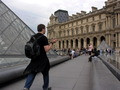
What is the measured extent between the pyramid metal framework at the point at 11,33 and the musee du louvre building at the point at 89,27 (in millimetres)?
31922

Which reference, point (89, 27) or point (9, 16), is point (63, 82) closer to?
point (9, 16)

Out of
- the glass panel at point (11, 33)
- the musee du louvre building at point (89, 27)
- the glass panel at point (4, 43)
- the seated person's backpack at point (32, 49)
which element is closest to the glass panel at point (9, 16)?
the glass panel at point (11, 33)

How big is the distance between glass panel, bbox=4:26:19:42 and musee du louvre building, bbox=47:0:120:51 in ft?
107

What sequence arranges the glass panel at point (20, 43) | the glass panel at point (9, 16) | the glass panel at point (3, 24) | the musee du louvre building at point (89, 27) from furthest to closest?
the musee du louvre building at point (89, 27) → the glass panel at point (9, 16) → the glass panel at point (3, 24) → the glass panel at point (20, 43)

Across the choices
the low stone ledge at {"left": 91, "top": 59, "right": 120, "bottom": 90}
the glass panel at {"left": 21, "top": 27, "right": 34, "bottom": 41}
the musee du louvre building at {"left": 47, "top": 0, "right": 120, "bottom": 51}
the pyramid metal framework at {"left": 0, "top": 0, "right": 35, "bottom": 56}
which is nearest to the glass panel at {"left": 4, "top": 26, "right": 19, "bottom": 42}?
the pyramid metal framework at {"left": 0, "top": 0, "right": 35, "bottom": 56}

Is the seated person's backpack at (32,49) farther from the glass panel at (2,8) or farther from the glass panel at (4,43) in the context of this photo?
the glass panel at (2,8)

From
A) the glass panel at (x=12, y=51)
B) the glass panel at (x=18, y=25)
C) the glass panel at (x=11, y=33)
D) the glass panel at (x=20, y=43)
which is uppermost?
the glass panel at (x=18, y=25)

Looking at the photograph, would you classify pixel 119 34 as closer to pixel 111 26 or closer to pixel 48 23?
pixel 111 26

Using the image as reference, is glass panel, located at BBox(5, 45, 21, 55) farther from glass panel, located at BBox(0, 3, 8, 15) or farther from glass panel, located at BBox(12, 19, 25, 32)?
glass panel, located at BBox(0, 3, 8, 15)

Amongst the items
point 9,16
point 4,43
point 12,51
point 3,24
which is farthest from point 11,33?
point 9,16

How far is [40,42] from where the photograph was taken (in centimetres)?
378

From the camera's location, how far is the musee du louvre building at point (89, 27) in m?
46.4

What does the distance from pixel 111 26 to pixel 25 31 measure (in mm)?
40672

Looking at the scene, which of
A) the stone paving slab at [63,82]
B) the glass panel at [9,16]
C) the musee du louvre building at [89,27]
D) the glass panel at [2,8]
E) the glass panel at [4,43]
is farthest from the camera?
the musee du louvre building at [89,27]
